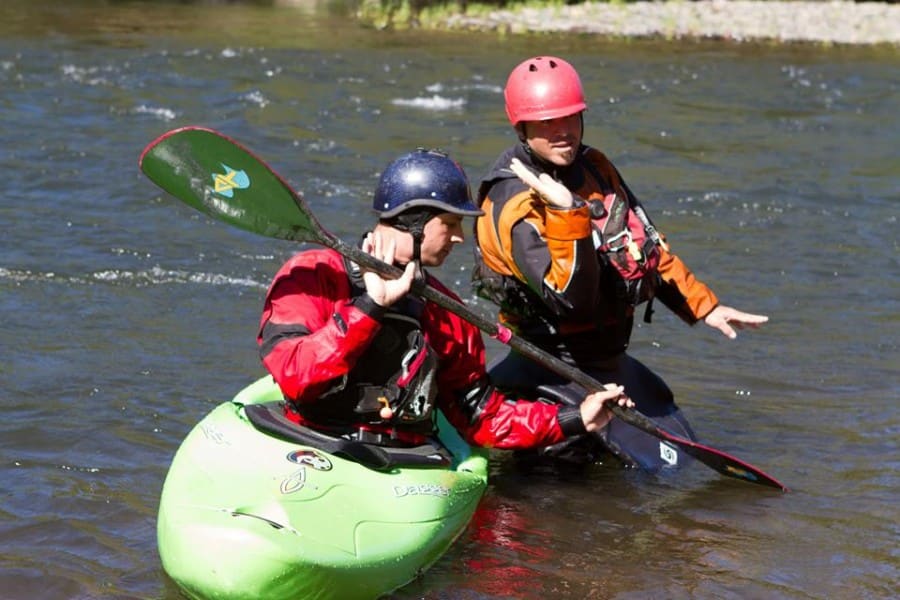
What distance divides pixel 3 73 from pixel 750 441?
10272 mm

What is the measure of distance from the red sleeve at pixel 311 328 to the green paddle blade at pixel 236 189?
149 mm

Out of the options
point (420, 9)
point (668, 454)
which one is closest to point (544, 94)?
point (668, 454)

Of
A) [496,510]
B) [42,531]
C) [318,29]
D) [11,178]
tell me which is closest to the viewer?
[42,531]

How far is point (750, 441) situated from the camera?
571cm

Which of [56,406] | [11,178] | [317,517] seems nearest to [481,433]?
[317,517]

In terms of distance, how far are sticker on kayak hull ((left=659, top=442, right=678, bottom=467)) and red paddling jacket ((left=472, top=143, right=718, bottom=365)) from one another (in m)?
0.40

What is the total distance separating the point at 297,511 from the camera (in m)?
3.70

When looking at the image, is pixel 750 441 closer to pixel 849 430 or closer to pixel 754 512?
pixel 849 430

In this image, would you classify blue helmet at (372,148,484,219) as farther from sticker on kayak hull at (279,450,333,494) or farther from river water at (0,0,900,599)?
river water at (0,0,900,599)

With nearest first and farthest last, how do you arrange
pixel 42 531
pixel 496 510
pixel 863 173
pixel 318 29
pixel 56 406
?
pixel 42 531, pixel 496 510, pixel 56 406, pixel 863 173, pixel 318 29

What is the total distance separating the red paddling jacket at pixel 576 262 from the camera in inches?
175

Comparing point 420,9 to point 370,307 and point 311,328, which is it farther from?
point 370,307

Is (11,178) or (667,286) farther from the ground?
(667,286)

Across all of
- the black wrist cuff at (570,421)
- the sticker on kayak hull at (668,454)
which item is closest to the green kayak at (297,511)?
the black wrist cuff at (570,421)
